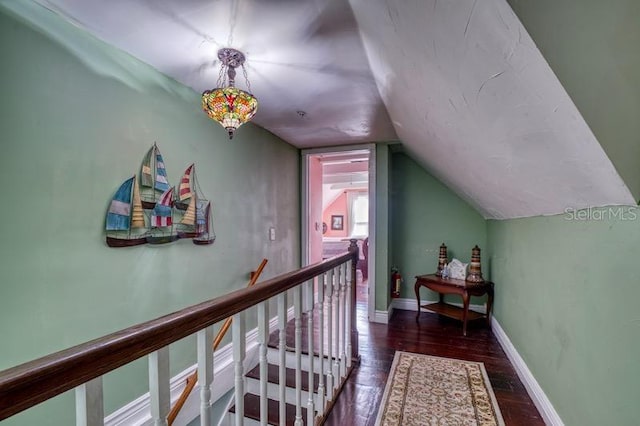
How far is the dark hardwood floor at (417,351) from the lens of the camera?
1914 millimetres

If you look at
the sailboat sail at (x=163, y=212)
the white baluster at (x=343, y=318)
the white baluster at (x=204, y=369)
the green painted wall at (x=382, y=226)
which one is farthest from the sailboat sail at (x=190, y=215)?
the green painted wall at (x=382, y=226)

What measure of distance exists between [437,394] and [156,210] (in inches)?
88.3

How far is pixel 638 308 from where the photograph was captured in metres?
0.99

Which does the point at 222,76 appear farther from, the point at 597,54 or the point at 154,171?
the point at 597,54

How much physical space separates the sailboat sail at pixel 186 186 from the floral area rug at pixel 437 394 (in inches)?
75.2

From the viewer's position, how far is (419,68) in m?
1.45

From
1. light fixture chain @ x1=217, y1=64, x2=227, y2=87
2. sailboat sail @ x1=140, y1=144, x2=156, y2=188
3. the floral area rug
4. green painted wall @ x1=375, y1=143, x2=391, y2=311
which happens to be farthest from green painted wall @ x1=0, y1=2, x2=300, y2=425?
green painted wall @ x1=375, y1=143, x2=391, y2=311

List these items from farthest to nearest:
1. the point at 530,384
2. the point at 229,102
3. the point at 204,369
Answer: the point at 530,384, the point at 229,102, the point at 204,369

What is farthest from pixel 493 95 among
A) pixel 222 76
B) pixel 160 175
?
pixel 160 175

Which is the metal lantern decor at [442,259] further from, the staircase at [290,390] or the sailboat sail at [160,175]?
the sailboat sail at [160,175]

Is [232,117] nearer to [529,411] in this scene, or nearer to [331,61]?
[331,61]

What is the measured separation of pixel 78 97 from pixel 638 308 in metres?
2.47

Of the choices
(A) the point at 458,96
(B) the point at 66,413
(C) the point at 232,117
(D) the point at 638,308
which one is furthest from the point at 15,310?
(D) the point at 638,308

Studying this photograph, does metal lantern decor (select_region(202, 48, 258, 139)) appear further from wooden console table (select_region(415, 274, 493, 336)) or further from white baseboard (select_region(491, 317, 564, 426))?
wooden console table (select_region(415, 274, 493, 336))
